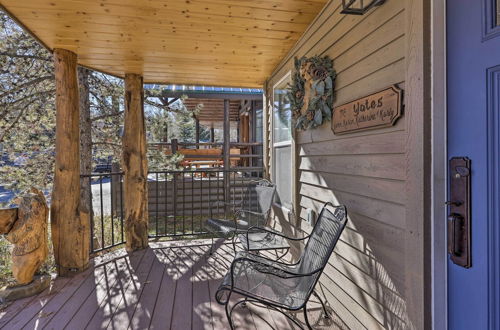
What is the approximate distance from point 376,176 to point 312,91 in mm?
989

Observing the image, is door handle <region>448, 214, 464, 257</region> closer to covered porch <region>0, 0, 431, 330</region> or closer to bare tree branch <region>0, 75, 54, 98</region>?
covered porch <region>0, 0, 431, 330</region>

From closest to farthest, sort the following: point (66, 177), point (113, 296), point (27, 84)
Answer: point (113, 296) → point (66, 177) → point (27, 84)

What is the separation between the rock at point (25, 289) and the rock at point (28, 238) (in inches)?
2.1

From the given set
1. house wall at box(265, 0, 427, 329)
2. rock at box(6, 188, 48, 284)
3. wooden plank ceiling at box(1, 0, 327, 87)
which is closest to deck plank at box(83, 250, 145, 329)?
rock at box(6, 188, 48, 284)

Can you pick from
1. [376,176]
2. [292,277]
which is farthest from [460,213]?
[292,277]

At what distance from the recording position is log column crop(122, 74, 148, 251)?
3389 mm

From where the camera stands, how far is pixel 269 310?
207cm

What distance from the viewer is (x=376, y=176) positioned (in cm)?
152

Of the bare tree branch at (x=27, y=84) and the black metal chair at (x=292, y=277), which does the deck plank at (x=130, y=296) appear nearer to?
the black metal chair at (x=292, y=277)

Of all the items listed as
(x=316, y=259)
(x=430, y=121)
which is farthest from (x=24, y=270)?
(x=430, y=121)

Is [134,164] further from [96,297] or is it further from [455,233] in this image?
[455,233]

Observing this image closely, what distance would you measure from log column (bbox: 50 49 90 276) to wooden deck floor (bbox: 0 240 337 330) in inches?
10.2

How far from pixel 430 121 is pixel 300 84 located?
4.65ft

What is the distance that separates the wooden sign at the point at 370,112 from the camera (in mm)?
1352
